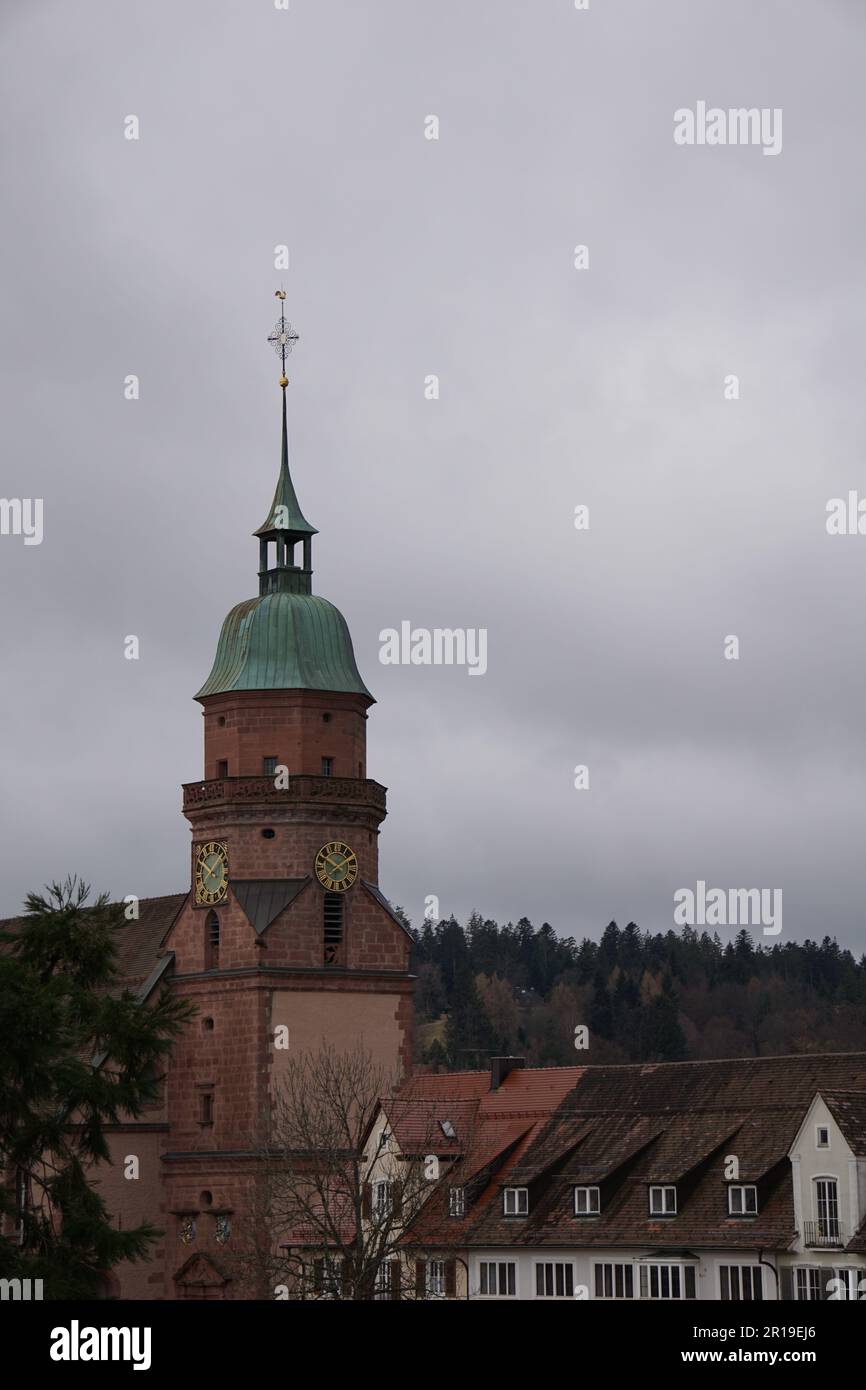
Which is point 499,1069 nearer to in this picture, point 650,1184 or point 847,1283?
point 650,1184

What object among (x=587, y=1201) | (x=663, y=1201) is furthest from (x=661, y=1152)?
(x=663, y=1201)

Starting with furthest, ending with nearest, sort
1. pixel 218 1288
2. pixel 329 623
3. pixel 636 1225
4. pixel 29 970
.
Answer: pixel 329 623 < pixel 218 1288 < pixel 636 1225 < pixel 29 970

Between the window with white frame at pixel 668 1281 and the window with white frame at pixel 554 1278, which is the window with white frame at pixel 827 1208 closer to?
the window with white frame at pixel 668 1281

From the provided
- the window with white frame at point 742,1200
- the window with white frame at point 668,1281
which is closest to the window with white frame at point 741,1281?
the window with white frame at point 668,1281

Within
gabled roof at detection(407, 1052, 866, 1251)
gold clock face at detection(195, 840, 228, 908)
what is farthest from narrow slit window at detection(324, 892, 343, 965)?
gabled roof at detection(407, 1052, 866, 1251)

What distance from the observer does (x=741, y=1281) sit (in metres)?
64.2

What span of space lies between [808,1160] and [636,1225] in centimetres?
614

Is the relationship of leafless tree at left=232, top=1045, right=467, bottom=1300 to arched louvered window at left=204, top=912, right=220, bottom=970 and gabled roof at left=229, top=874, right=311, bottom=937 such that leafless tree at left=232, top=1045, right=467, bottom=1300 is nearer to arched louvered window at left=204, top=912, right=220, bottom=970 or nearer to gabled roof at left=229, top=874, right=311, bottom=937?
gabled roof at left=229, top=874, right=311, bottom=937

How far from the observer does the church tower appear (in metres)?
83.4

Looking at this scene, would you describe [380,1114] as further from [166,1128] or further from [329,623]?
[329,623]

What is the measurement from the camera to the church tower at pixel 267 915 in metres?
83.4

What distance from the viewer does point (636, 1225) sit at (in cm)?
6819

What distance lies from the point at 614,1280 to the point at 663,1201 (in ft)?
8.34
